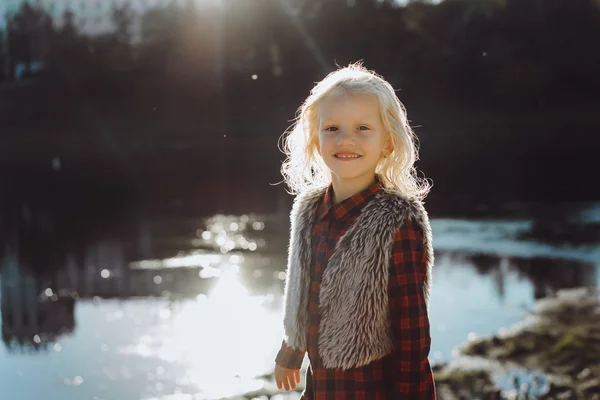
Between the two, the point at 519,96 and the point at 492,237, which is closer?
the point at 492,237

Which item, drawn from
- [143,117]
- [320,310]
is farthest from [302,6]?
[320,310]

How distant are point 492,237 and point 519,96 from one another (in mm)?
24456

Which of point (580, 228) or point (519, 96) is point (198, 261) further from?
point (519, 96)

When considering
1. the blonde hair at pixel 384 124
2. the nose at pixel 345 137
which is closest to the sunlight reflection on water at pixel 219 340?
the blonde hair at pixel 384 124

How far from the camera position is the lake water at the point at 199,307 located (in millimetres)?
7941

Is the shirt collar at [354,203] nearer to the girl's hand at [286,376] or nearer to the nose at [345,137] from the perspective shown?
the nose at [345,137]

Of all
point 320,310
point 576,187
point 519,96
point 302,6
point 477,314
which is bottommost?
point 477,314

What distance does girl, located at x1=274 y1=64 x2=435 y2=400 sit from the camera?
6.51ft

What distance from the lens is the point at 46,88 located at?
39.7 meters

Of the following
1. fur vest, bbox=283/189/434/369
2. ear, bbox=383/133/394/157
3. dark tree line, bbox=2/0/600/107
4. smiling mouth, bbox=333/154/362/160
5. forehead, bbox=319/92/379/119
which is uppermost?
dark tree line, bbox=2/0/600/107

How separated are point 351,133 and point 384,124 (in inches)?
4.1

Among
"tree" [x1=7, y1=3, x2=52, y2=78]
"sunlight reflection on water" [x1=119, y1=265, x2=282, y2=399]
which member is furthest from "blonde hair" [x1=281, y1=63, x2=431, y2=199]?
"tree" [x1=7, y1=3, x2=52, y2=78]

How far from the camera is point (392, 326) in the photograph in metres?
2.01

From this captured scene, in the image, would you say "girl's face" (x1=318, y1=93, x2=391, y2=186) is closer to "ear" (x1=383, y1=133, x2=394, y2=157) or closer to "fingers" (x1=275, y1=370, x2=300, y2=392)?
"ear" (x1=383, y1=133, x2=394, y2=157)
